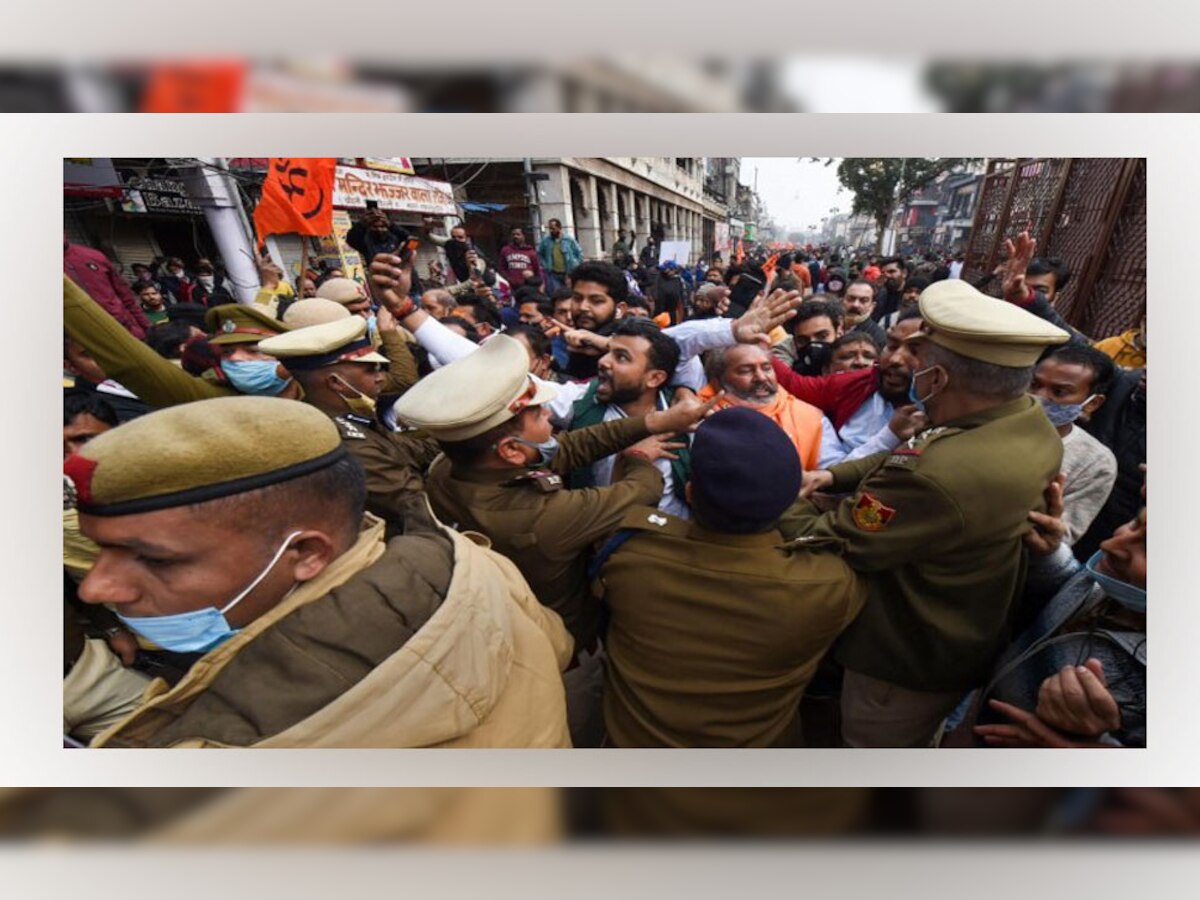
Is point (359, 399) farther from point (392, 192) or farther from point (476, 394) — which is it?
point (392, 192)

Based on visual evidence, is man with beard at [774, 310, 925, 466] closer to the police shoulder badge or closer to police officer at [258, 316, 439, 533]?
the police shoulder badge

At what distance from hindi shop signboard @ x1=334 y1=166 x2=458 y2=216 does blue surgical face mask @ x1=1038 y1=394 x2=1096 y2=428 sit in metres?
Answer: 1.90

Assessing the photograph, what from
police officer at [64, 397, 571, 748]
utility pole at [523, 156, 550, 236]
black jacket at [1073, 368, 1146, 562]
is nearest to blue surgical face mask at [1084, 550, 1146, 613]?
black jacket at [1073, 368, 1146, 562]

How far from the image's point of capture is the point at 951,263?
1.81 metres

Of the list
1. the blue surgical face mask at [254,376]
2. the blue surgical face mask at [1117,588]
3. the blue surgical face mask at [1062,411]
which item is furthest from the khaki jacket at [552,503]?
the blue surgical face mask at [1117,588]

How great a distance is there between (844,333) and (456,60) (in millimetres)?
1456

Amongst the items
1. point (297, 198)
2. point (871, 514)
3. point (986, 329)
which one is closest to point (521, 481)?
point (871, 514)

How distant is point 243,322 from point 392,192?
62cm

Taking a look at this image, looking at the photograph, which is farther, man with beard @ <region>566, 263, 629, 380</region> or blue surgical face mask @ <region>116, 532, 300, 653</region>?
man with beard @ <region>566, 263, 629, 380</region>

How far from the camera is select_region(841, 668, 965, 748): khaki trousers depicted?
6.15ft

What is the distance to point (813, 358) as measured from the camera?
77.2 inches

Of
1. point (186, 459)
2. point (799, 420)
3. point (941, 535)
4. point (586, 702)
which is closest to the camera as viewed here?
point (186, 459)

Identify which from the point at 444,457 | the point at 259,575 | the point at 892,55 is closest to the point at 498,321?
the point at 444,457

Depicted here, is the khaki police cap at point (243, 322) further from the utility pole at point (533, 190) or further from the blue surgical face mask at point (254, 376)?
the utility pole at point (533, 190)
